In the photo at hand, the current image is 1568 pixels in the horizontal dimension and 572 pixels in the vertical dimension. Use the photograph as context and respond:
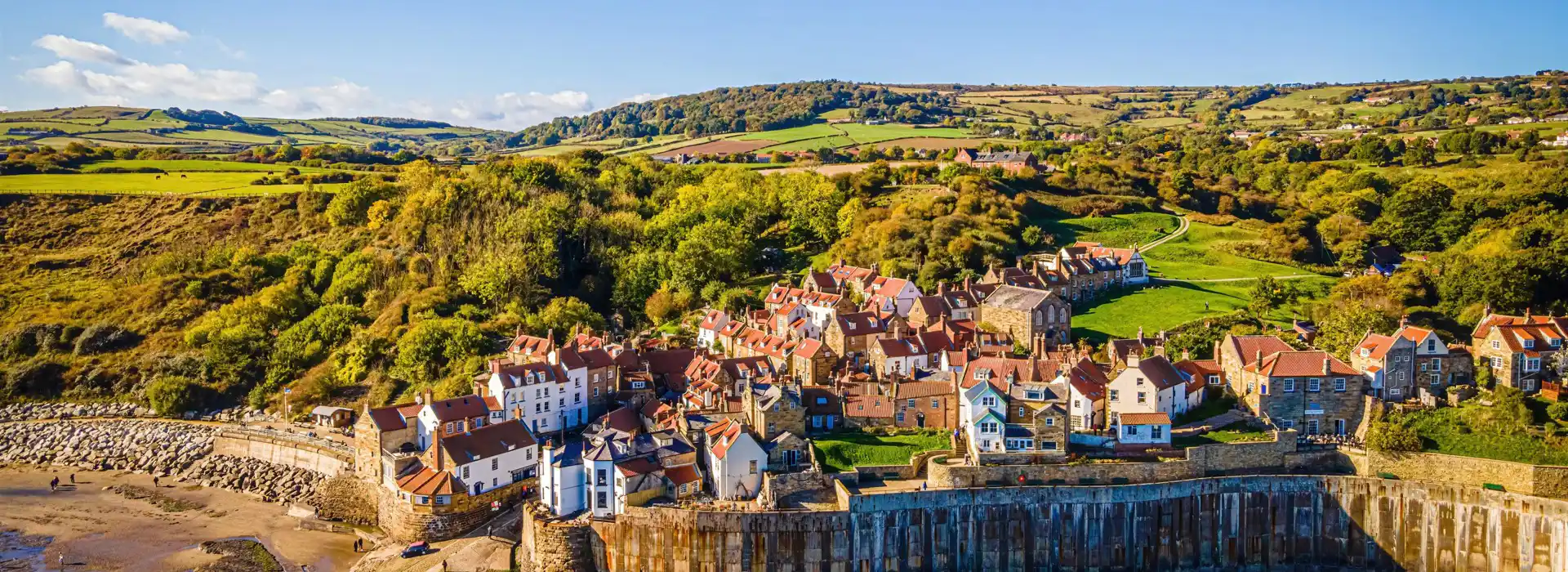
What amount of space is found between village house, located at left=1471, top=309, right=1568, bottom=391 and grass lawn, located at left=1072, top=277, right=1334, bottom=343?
29.9 ft

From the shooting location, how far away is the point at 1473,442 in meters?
33.4

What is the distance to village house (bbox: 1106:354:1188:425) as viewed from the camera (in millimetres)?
34812

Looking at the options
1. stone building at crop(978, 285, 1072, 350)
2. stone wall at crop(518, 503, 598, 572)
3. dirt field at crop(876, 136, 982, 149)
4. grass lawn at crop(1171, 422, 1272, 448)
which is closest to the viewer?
stone wall at crop(518, 503, 598, 572)

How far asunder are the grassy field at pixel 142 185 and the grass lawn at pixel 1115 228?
190 ft

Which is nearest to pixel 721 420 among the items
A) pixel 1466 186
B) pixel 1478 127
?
pixel 1466 186

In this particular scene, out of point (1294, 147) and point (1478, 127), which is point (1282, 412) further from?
point (1478, 127)

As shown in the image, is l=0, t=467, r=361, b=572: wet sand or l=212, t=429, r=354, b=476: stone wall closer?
l=0, t=467, r=361, b=572: wet sand

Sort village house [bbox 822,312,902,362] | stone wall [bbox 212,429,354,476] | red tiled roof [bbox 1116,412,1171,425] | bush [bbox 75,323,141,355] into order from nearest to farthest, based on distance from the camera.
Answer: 1. red tiled roof [bbox 1116,412,1171,425]
2. stone wall [bbox 212,429,354,476]
3. village house [bbox 822,312,902,362]
4. bush [bbox 75,323,141,355]

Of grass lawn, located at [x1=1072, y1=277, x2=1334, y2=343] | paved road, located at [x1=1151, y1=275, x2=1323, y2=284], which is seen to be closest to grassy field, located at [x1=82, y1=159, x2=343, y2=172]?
grass lawn, located at [x1=1072, y1=277, x2=1334, y2=343]

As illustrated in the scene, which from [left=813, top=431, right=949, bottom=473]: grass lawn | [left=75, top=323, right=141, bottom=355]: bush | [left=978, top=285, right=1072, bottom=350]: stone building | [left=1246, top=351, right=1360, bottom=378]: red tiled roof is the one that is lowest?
[left=813, top=431, right=949, bottom=473]: grass lawn

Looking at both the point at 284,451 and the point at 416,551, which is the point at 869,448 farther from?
the point at 284,451

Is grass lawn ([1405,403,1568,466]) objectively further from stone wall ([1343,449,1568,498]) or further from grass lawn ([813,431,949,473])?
grass lawn ([813,431,949,473])

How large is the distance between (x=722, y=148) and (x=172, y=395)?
67673 mm

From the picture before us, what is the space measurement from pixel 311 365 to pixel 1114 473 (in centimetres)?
4327
